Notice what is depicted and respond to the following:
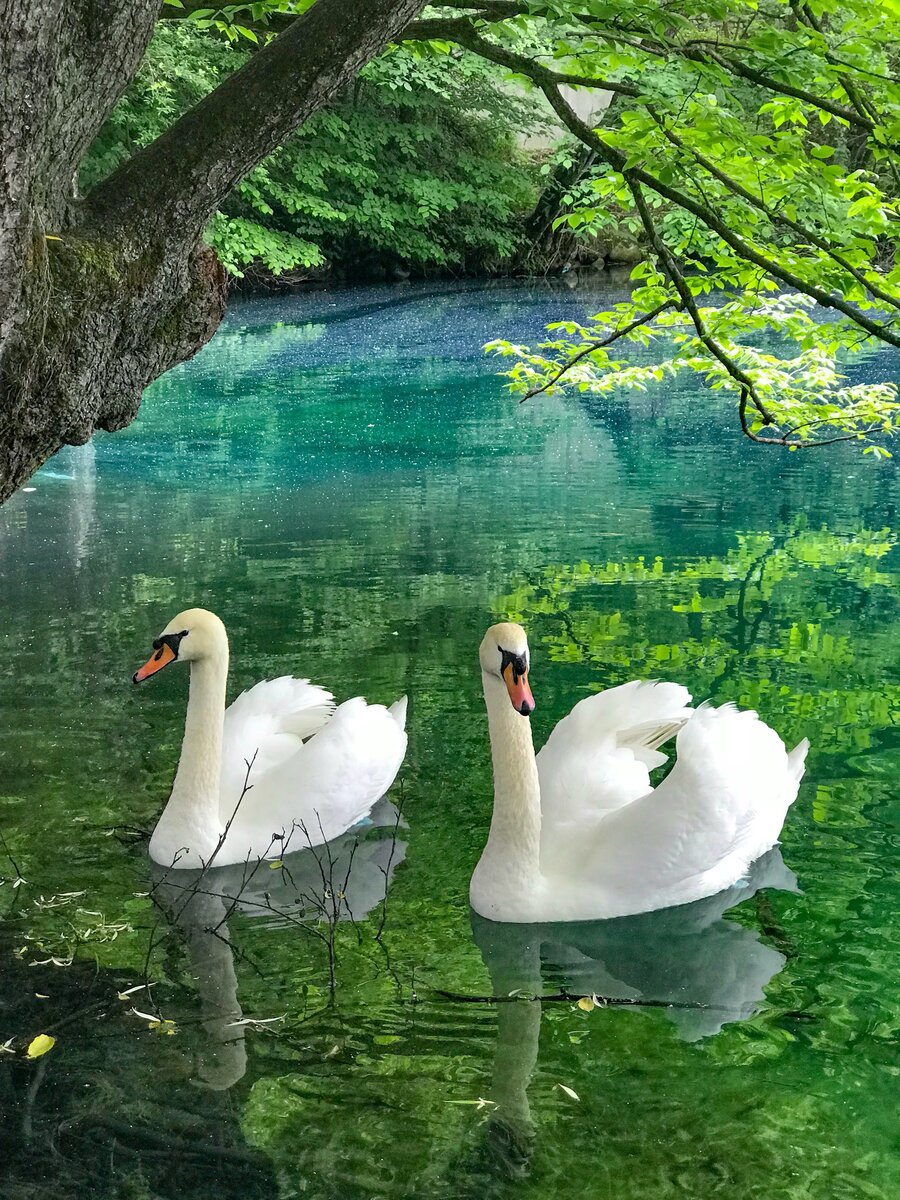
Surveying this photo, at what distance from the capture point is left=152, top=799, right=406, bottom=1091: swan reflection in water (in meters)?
4.82

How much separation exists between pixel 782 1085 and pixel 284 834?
2.49m

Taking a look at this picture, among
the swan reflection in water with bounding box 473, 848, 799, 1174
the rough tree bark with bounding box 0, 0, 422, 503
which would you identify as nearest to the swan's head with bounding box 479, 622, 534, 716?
the swan reflection in water with bounding box 473, 848, 799, 1174

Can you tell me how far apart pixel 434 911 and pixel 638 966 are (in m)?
0.83

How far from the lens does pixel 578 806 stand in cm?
586

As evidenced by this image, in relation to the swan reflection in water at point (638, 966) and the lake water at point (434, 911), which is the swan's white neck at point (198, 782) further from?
the swan reflection in water at point (638, 966)

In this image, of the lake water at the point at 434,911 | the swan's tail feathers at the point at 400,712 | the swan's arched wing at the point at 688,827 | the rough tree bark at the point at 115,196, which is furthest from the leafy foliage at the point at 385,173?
the rough tree bark at the point at 115,196

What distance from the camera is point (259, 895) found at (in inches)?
225

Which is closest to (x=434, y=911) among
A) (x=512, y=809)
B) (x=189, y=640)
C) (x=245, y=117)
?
(x=512, y=809)

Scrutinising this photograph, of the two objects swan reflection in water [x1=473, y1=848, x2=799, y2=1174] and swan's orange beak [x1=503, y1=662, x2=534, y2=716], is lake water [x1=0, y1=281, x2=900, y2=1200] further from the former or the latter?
swan's orange beak [x1=503, y1=662, x2=534, y2=716]

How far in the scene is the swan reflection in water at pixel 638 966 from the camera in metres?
4.60

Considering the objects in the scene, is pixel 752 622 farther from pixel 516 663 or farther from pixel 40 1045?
pixel 40 1045

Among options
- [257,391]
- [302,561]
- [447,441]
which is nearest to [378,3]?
[302,561]

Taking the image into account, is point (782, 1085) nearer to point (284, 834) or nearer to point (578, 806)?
point (578, 806)

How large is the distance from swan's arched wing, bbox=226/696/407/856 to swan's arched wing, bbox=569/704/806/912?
1.06 meters
